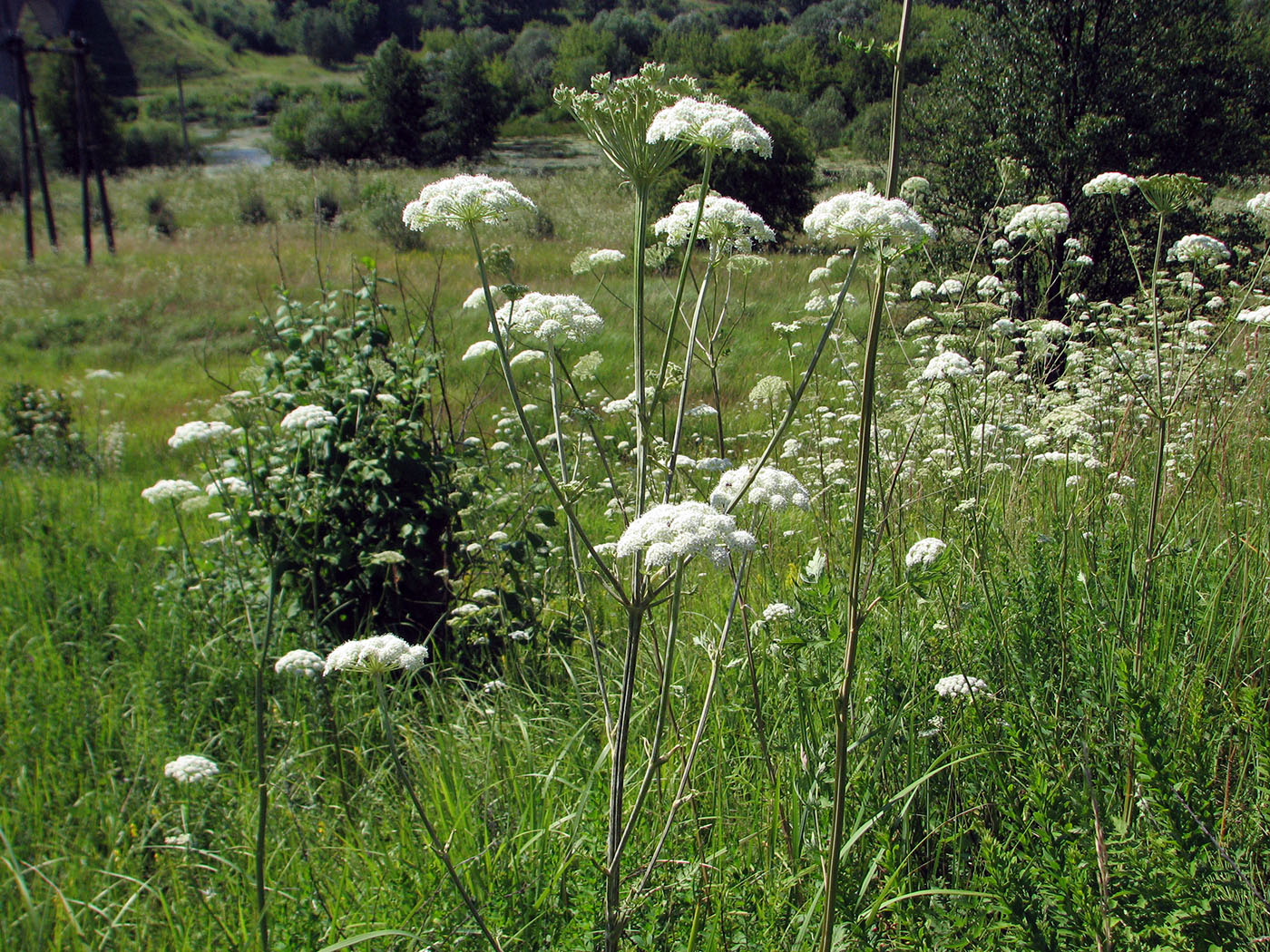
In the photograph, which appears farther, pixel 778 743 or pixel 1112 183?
pixel 1112 183

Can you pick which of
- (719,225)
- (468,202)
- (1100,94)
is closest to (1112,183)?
(719,225)

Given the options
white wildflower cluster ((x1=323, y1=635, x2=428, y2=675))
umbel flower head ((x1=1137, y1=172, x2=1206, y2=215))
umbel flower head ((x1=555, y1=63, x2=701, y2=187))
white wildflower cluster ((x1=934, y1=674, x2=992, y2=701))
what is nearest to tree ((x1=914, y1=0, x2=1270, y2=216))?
umbel flower head ((x1=1137, y1=172, x2=1206, y2=215))

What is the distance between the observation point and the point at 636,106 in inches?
50.3

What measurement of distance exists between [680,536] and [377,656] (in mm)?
656

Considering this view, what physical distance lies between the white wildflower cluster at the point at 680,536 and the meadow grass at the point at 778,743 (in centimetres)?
16

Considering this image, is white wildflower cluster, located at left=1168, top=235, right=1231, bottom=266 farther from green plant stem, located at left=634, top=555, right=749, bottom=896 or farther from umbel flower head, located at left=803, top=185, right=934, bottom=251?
green plant stem, located at left=634, top=555, right=749, bottom=896

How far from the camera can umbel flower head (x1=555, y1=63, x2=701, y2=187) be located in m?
1.27

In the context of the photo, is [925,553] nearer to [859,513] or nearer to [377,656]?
[859,513]

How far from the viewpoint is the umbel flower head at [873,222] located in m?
1.19

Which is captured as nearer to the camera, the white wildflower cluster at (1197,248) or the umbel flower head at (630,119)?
the umbel flower head at (630,119)

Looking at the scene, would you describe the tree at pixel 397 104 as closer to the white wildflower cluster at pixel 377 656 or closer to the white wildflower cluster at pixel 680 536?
the white wildflower cluster at pixel 377 656

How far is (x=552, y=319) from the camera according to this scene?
1.72m

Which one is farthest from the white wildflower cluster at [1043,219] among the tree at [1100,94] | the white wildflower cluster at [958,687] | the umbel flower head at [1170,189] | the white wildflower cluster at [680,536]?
the tree at [1100,94]

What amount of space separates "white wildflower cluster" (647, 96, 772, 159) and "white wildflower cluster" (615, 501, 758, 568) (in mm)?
617
